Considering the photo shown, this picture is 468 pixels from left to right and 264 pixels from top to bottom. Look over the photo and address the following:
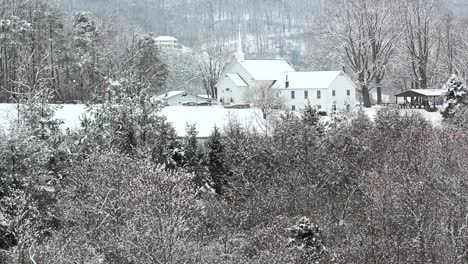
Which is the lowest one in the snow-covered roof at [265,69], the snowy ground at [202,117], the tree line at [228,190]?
the tree line at [228,190]

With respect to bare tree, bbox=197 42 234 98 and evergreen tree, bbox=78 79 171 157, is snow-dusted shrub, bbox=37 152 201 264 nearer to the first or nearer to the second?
evergreen tree, bbox=78 79 171 157

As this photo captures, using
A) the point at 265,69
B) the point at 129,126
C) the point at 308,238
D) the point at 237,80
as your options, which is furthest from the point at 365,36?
the point at 308,238

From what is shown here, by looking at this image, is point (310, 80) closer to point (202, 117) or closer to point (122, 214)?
point (202, 117)

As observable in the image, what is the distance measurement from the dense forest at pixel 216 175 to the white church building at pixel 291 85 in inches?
83.4

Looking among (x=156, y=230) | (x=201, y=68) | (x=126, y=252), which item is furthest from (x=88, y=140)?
(x=201, y=68)

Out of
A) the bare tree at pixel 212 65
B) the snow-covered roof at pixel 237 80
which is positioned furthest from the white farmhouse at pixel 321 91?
the bare tree at pixel 212 65

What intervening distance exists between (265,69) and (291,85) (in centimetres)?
665

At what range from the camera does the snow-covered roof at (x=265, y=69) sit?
212 ft

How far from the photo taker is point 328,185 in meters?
32.2

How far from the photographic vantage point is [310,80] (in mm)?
59688

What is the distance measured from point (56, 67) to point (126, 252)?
3446 cm

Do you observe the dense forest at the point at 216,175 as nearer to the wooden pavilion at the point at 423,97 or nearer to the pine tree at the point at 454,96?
the pine tree at the point at 454,96

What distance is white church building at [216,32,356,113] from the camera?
191 ft

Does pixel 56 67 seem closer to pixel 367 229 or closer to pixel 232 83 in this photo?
pixel 232 83
